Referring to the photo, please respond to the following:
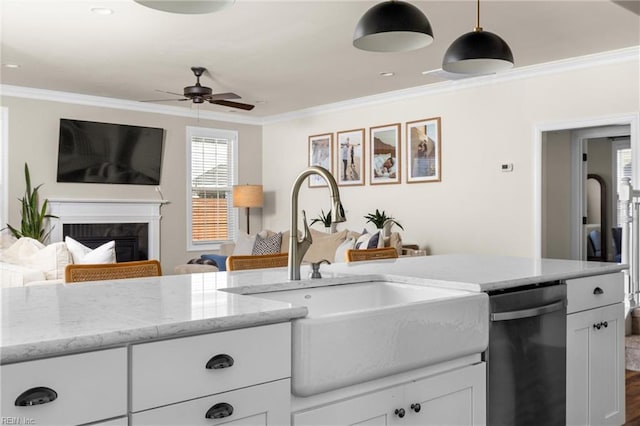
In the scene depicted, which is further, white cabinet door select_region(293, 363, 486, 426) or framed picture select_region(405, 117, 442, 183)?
framed picture select_region(405, 117, 442, 183)

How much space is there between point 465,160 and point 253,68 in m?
2.53

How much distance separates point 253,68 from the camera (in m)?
5.84

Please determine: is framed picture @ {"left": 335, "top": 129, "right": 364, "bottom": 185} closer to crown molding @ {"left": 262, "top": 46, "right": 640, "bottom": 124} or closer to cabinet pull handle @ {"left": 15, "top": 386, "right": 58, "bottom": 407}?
crown molding @ {"left": 262, "top": 46, "right": 640, "bottom": 124}

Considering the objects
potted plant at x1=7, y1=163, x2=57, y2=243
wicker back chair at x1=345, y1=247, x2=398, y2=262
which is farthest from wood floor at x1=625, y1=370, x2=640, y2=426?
potted plant at x1=7, y1=163, x2=57, y2=243

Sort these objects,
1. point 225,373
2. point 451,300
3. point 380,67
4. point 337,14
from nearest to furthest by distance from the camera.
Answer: point 225,373
point 451,300
point 337,14
point 380,67

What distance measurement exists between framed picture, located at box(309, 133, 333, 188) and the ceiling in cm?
122

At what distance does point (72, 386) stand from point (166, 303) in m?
0.46

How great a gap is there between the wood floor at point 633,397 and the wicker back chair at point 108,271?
258 cm

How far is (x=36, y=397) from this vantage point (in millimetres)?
1083

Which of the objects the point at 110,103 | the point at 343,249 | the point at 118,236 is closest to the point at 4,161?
the point at 110,103

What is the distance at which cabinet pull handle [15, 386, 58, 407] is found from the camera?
3.51 ft

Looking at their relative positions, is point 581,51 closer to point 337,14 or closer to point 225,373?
point 337,14

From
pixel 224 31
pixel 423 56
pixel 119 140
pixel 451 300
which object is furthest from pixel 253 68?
pixel 451 300

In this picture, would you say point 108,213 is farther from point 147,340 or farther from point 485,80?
point 147,340
